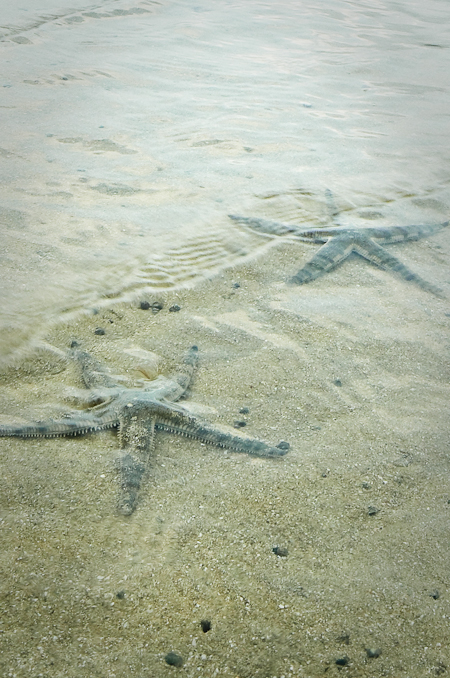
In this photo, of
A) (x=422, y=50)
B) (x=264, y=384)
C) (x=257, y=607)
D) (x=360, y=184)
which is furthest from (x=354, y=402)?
(x=422, y=50)

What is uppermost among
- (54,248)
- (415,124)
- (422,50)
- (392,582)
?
(422,50)

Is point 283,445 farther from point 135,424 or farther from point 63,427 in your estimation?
point 63,427

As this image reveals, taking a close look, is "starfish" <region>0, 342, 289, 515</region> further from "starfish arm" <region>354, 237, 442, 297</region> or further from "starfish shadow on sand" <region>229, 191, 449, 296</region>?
"starfish arm" <region>354, 237, 442, 297</region>

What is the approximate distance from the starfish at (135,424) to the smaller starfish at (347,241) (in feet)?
6.53

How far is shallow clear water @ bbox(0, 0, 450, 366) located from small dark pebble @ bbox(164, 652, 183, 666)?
2.24m

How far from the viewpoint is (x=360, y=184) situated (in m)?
6.36

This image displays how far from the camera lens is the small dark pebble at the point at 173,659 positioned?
2.12m

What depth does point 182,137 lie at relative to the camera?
6.85 metres

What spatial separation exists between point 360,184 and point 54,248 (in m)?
3.75

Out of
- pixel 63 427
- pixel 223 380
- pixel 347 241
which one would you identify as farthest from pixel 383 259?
pixel 63 427

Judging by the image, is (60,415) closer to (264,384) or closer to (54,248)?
(264,384)

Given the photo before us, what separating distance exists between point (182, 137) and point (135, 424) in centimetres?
489

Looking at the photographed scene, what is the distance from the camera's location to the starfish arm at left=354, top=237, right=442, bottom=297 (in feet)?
16.0

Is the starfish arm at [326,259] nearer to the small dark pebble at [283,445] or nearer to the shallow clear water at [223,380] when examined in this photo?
the shallow clear water at [223,380]
